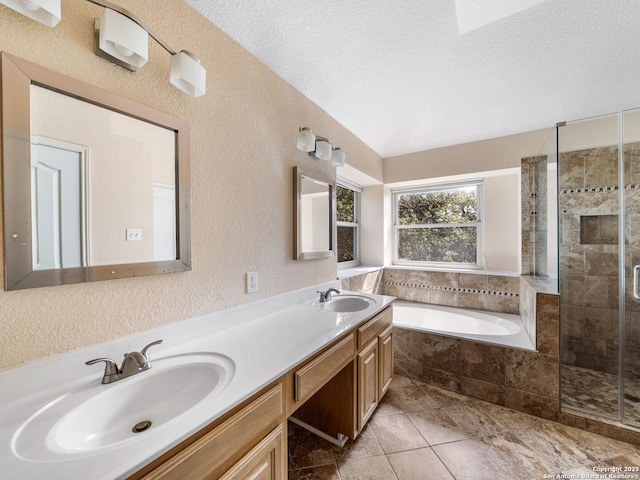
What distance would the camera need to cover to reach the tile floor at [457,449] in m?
1.34

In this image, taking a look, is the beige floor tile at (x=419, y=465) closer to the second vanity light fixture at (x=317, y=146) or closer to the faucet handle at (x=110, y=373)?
the faucet handle at (x=110, y=373)

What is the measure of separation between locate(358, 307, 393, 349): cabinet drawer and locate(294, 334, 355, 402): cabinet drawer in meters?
0.12

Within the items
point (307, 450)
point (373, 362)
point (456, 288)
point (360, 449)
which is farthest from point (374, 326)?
point (456, 288)

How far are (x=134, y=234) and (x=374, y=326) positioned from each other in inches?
55.1

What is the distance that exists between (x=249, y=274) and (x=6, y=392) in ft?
2.96

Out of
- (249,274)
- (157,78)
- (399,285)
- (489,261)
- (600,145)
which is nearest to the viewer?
(157,78)

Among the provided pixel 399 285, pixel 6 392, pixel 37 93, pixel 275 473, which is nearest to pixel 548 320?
pixel 399 285

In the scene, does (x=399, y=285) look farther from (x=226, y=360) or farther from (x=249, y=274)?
(x=226, y=360)

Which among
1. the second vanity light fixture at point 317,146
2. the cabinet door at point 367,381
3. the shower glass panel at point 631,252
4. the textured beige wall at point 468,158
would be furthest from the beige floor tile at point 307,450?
the textured beige wall at point 468,158

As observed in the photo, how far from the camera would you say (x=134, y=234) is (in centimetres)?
Result: 97

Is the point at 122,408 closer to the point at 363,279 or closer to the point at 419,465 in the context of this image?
the point at 419,465

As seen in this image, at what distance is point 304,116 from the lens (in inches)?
73.4

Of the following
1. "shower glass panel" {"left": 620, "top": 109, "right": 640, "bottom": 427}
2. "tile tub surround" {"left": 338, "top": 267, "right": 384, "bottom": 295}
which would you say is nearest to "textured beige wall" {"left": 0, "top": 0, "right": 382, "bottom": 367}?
"tile tub surround" {"left": 338, "top": 267, "right": 384, "bottom": 295}

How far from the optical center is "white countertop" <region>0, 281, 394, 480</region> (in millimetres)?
493
